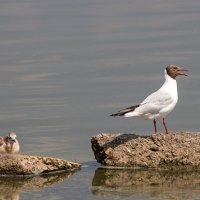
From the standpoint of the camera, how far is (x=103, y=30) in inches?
1088

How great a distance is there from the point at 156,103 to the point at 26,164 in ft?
8.50

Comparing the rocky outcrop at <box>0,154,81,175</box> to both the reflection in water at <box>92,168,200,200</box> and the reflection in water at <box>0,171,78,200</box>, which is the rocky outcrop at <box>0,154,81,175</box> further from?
the reflection in water at <box>92,168,200,200</box>

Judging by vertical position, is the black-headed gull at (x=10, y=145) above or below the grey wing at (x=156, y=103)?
below

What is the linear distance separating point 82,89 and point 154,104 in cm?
485

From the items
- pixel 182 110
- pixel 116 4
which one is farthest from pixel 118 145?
pixel 116 4

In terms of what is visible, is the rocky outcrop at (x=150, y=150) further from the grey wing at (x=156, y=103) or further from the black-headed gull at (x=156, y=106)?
the grey wing at (x=156, y=103)

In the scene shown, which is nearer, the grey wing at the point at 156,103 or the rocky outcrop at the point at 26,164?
the rocky outcrop at the point at 26,164

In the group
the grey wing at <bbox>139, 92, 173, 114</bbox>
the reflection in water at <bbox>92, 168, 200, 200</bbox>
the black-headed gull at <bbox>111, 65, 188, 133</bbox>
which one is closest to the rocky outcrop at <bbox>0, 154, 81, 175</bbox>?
A: the reflection in water at <bbox>92, 168, 200, 200</bbox>

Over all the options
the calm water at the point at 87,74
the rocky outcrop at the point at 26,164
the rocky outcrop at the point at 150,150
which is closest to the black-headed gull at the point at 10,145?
the rocky outcrop at the point at 26,164

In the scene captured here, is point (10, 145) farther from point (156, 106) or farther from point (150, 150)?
point (156, 106)

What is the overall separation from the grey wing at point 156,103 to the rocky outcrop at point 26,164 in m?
1.77

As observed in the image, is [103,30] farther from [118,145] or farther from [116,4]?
[118,145]

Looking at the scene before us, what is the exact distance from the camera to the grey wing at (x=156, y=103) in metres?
16.8

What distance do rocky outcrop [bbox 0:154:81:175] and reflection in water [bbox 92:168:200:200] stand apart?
77 cm
